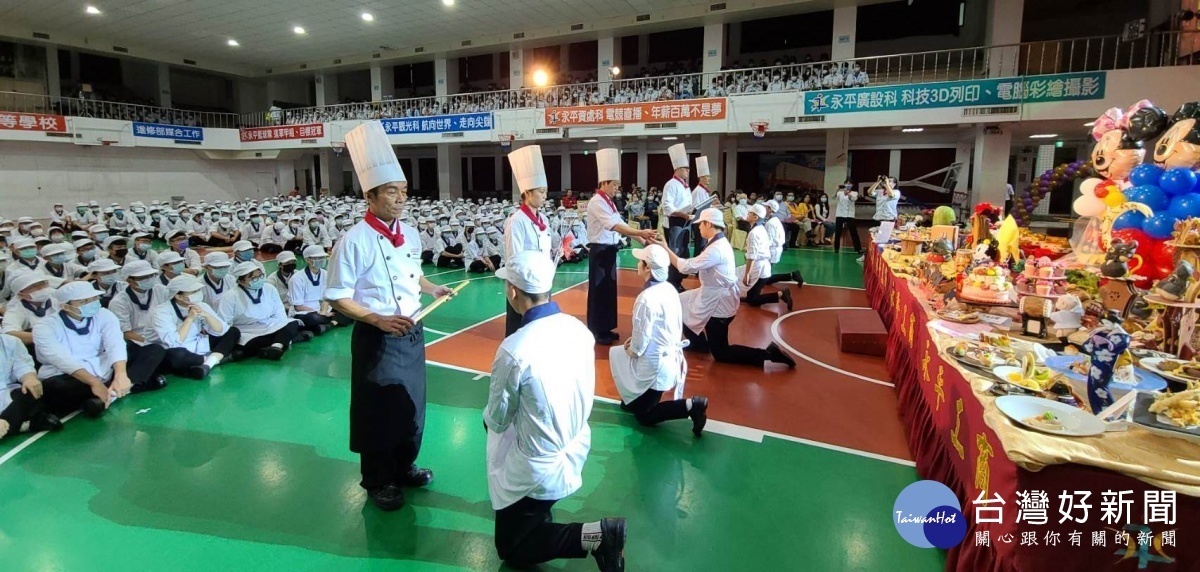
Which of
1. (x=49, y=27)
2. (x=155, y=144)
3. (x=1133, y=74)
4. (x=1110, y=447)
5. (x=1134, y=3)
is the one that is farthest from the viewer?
(x=155, y=144)

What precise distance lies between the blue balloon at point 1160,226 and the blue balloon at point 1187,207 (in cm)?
4

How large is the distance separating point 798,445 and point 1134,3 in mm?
21041

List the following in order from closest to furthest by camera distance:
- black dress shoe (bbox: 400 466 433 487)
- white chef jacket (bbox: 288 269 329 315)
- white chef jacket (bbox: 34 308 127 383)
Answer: black dress shoe (bbox: 400 466 433 487)
white chef jacket (bbox: 34 308 127 383)
white chef jacket (bbox: 288 269 329 315)

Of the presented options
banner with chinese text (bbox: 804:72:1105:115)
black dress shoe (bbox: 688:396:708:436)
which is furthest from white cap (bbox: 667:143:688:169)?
banner with chinese text (bbox: 804:72:1105:115)

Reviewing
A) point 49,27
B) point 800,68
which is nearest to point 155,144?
point 49,27

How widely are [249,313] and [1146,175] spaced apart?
7852 millimetres

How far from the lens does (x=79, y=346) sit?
4.64 m

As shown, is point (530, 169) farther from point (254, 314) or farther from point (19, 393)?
point (19, 393)

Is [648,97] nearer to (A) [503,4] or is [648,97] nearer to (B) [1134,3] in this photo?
(A) [503,4]

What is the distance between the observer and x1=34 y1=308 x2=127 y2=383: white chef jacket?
14.6ft

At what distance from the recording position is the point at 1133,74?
1195cm

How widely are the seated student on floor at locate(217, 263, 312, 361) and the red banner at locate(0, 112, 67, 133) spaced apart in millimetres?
21544

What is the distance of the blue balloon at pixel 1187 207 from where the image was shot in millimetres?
3902

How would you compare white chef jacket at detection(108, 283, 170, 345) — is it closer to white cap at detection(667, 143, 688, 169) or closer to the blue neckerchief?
the blue neckerchief
